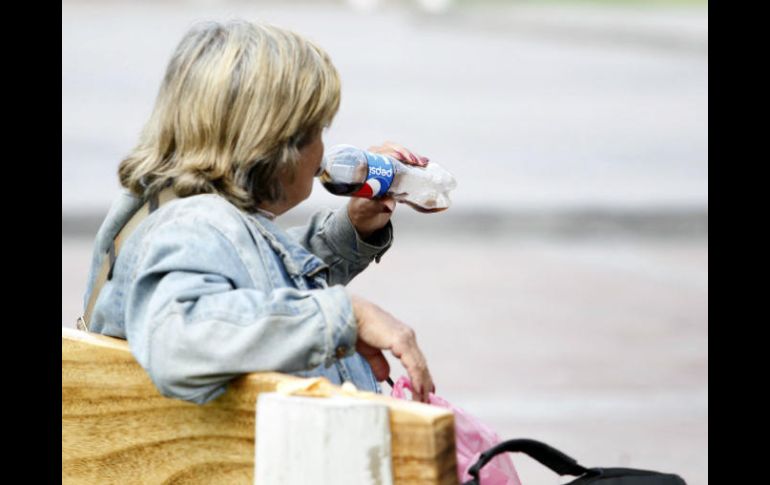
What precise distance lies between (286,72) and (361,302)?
0.45 metres

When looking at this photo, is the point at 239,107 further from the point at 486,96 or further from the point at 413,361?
the point at 486,96

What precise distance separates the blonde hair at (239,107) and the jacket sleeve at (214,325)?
23 cm

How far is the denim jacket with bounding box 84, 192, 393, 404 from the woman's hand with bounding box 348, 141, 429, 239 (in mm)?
443

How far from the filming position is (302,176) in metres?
2.59

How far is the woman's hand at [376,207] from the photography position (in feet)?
9.71

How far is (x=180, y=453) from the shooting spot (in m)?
2.33

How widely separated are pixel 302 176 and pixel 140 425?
558mm

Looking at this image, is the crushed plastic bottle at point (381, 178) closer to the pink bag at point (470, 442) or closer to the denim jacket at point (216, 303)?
the denim jacket at point (216, 303)

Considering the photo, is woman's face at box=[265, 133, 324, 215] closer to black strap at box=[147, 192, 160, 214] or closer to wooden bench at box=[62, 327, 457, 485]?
black strap at box=[147, 192, 160, 214]

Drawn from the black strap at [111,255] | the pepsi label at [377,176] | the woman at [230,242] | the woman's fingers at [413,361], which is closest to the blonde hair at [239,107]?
the woman at [230,242]

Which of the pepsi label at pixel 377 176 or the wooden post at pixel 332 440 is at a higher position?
the pepsi label at pixel 377 176

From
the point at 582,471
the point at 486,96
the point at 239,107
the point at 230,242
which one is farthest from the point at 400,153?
the point at 486,96

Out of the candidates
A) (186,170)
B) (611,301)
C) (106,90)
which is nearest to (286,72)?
(186,170)

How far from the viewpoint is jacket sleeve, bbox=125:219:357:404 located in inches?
85.7
